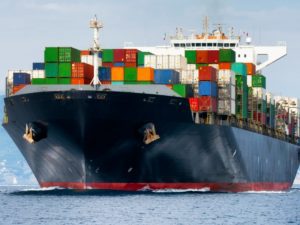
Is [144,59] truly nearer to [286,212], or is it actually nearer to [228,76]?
[228,76]

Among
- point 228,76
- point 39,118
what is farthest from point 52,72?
point 228,76

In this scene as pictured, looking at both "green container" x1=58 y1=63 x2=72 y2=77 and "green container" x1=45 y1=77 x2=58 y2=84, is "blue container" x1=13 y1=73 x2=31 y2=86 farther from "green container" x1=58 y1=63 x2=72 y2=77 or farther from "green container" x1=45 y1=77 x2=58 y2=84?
"green container" x1=58 y1=63 x2=72 y2=77

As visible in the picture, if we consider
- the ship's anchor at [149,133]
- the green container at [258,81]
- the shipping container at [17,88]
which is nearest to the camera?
the ship's anchor at [149,133]

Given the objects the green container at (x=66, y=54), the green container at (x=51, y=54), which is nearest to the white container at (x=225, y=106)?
the green container at (x=66, y=54)

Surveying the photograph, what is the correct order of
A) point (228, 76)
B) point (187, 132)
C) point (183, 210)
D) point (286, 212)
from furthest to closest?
point (228, 76) < point (187, 132) < point (286, 212) < point (183, 210)

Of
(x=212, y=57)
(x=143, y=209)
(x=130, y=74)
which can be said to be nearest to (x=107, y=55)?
(x=130, y=74)

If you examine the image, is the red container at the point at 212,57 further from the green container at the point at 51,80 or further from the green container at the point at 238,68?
the green container at the point at 51,80

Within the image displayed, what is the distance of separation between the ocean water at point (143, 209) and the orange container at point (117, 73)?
7889 mm

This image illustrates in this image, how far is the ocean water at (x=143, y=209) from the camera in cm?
5869

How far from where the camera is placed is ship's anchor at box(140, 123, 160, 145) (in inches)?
2822

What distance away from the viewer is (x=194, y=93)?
3059 inches

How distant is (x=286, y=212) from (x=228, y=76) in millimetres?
14061

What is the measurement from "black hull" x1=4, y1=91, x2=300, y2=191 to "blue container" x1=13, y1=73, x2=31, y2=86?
2313 mm

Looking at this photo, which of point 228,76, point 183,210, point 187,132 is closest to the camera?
point 183,210
